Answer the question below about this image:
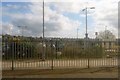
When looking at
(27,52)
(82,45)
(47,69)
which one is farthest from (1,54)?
(82,45)

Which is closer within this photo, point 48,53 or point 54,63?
point 48,53

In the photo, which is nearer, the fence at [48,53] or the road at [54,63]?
the fence at [48,53]

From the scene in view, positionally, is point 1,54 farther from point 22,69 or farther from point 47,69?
point 47,69

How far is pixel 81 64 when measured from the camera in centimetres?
1452

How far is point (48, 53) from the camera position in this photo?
46.7 ft

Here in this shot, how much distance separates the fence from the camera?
13.9m

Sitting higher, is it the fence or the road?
the fence

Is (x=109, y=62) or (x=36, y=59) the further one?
(x=109, y=62)

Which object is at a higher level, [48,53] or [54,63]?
[48,53]

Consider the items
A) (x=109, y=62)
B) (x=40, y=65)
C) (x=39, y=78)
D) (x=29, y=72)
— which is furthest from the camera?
(x=109, y=62)

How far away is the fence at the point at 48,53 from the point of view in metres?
13.9

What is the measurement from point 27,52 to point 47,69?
4.46 feet

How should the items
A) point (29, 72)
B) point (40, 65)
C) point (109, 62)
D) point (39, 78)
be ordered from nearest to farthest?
point (39, 78)
point (29, 72)
point (40, 65)
point (109, 62)

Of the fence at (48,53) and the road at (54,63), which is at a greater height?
the fence at (48,53)
